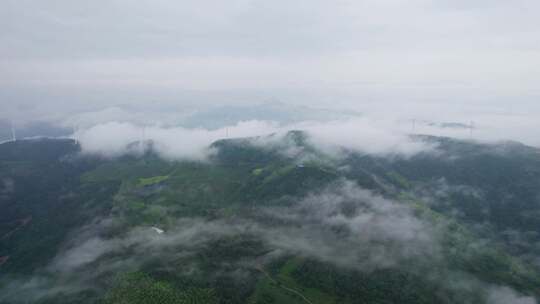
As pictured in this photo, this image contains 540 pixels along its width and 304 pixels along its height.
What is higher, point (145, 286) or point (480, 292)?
point (145, 286)

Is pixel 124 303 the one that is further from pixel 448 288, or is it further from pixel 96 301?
pixel 448 288

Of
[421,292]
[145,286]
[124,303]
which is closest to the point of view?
[124,303]

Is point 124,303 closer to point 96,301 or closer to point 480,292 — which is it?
point 96,301

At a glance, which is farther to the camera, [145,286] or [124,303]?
[145,286]

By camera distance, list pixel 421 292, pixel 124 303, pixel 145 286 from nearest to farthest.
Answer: pixel 124 303, pixel 145 286, pixel 421 292

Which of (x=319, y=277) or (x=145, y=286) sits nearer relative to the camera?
(x=145, y=286)

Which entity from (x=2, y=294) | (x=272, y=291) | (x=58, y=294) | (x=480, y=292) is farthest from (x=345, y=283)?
(x=2, y=294)

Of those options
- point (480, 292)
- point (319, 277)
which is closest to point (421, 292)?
point (480, 292)
